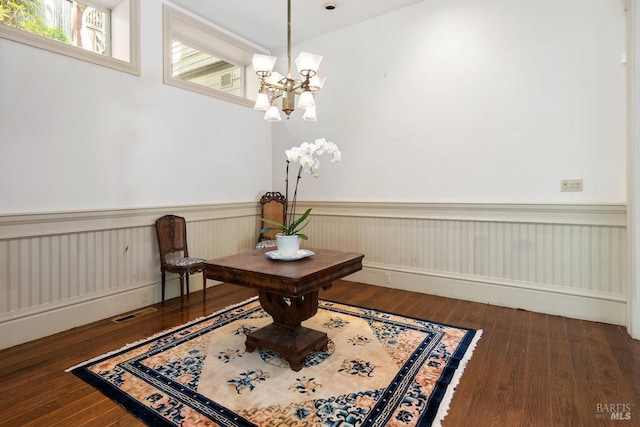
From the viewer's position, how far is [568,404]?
173 cm

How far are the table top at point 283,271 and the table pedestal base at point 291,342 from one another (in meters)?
0.42

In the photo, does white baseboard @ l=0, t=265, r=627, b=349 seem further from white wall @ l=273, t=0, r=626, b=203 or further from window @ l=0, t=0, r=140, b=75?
window @ l=0, t=0, r=140, b=75

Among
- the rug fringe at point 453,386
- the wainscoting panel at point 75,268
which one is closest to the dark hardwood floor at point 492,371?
the rug fringe at point 453,386

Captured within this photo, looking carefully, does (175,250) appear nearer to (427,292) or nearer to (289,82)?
(289,82)

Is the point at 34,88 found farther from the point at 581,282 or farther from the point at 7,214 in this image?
the point at 581,282

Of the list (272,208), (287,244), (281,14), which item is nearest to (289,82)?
(287,244)

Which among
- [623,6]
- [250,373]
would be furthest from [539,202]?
[250,373]

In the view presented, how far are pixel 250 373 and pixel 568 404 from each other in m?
1.75

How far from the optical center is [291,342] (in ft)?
7.13

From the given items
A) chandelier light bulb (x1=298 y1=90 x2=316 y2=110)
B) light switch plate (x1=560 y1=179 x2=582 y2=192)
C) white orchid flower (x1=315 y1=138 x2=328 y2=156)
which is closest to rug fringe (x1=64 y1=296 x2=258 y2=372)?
white orchid flower (x1=315 y1=138 x2=328 y2=156)

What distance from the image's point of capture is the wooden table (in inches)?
77.5

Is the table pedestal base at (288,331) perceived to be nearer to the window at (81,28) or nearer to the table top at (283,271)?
the table top at (283,271)

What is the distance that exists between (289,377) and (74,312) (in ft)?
6.76

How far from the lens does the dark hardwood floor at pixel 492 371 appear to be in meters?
1.66
